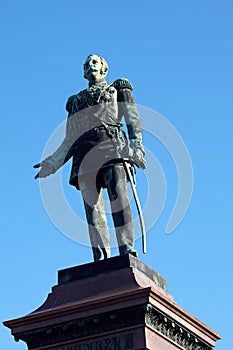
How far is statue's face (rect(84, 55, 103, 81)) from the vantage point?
17156 millimetres

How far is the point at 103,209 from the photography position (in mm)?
16500

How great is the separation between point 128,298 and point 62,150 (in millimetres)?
3307

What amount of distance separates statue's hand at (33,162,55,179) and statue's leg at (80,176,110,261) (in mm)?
624

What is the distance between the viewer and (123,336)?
48.4 feet

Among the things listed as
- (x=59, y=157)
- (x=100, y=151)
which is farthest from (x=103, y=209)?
(x=59, y=157)

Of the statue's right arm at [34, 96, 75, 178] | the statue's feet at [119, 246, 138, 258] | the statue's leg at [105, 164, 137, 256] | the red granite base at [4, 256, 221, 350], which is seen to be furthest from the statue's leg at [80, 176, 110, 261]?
the statue's right arm at [34, 96, 75, 178]

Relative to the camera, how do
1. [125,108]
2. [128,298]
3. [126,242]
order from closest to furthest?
[128,298]
[126,242]
[125,108]

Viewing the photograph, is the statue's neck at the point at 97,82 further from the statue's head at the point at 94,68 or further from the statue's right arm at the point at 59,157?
the statue's right arm at the point at 59,157

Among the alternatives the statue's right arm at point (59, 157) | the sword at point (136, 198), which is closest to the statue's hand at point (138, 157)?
the sword at point (136, 198)

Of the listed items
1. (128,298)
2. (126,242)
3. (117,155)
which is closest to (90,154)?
(117,155)

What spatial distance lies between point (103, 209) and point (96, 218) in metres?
0.20

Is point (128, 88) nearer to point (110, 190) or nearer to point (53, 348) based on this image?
point (110, 190)

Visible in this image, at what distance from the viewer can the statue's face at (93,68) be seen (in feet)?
56.3

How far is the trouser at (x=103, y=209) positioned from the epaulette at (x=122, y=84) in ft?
4.74
